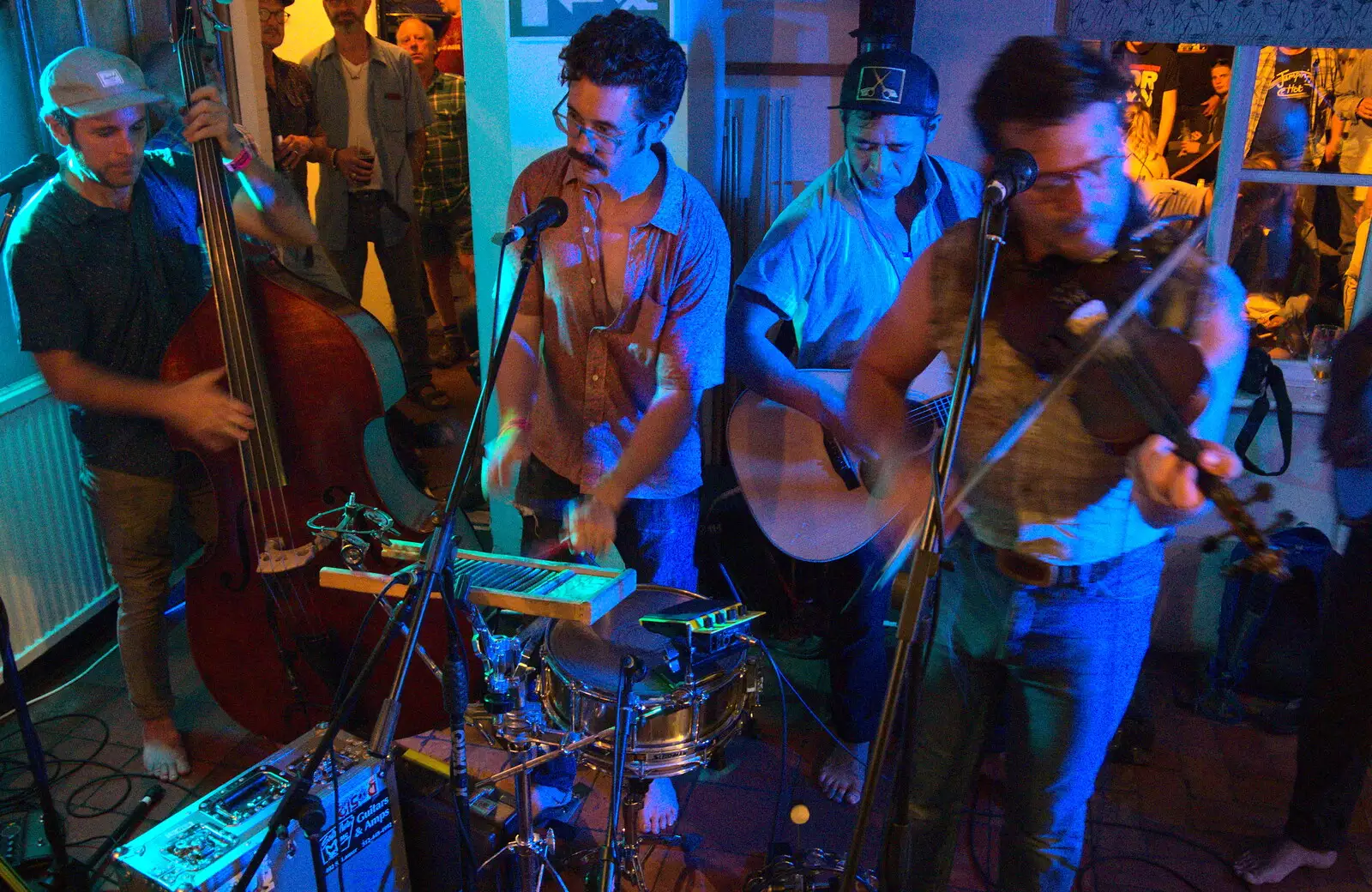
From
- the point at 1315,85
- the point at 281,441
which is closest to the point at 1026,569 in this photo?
the point at 281,441

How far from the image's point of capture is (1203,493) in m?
1.41

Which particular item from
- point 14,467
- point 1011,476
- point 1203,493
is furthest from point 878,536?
point 14,467

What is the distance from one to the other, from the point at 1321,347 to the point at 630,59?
276 cm

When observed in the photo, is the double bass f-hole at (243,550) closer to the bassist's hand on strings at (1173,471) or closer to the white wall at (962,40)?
the bassist's hand on strings at (1173,471)

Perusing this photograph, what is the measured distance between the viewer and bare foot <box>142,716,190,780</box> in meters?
2.98

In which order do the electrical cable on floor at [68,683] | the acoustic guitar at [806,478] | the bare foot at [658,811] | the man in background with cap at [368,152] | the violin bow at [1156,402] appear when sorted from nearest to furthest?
the violin bow at [1156,402], the bare foot at [658,811], the acoustic guitar at [806,478], the electrical cable on floor at [68,683], the man in background with cap at [368,152]

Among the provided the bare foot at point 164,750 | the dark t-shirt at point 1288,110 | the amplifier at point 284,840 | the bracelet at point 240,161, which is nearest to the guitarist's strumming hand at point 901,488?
the amplifier at point 284,840

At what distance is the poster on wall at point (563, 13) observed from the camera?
10.3ft

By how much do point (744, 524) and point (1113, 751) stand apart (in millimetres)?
1333

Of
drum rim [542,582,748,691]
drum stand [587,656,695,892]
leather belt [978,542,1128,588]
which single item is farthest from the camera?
drum rim [542,582,748,691]

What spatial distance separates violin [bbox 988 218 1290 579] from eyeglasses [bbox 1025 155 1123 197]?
117mm

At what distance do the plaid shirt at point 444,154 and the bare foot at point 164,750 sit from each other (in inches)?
125

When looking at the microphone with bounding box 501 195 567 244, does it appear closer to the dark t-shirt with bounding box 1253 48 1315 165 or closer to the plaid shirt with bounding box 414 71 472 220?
the dark t-shirt with bounding box 1253 48 1315 165

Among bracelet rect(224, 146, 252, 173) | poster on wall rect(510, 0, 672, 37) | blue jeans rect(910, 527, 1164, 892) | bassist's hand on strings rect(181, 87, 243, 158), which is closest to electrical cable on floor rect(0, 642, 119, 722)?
bracelet rect(224, 146, 252, 173)
